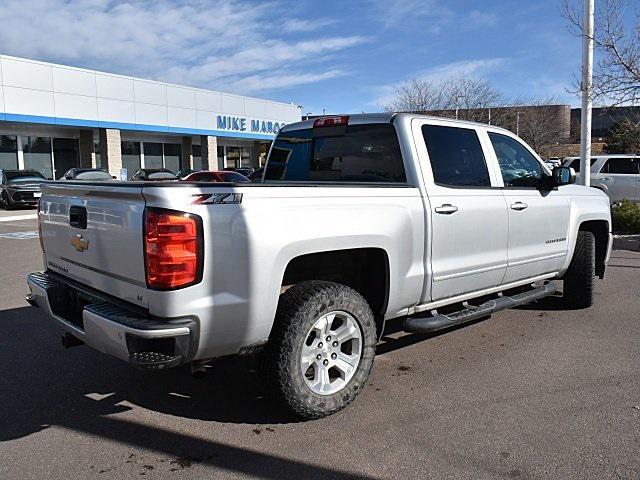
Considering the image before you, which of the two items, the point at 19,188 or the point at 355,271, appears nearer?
the point at 355,271

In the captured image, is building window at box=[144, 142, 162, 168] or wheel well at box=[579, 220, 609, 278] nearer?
wheel well at box=[579, 220, 609, 278]

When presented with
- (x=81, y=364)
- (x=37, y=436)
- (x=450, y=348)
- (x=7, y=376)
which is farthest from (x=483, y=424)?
(x=7, y=376)

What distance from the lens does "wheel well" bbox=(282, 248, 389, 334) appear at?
3744 millimetres

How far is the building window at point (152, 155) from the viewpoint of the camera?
32.8 metres

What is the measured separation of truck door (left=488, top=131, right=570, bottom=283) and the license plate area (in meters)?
3.53

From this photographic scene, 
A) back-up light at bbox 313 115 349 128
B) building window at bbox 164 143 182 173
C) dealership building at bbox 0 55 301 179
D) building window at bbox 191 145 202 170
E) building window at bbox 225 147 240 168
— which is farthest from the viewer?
building window at bbox 225 147 240 168

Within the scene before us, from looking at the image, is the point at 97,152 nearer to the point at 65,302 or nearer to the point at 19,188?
the point at 19,188

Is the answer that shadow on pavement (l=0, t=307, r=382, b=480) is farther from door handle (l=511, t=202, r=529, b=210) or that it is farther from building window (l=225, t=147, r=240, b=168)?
building window (l=225, t=147, r=240, b=168)

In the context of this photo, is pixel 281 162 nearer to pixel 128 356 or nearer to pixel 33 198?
pixel 128 356

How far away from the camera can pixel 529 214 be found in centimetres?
507

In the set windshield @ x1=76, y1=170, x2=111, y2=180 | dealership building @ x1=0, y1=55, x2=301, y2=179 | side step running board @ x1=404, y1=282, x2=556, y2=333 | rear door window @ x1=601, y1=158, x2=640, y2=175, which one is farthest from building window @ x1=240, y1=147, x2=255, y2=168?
side step running board @ x1=404, y1=282, x2=556, y2=333

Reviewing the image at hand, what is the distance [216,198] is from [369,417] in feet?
5.85

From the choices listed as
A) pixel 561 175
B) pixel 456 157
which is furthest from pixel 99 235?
pixel 561 175

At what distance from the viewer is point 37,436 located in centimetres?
342
